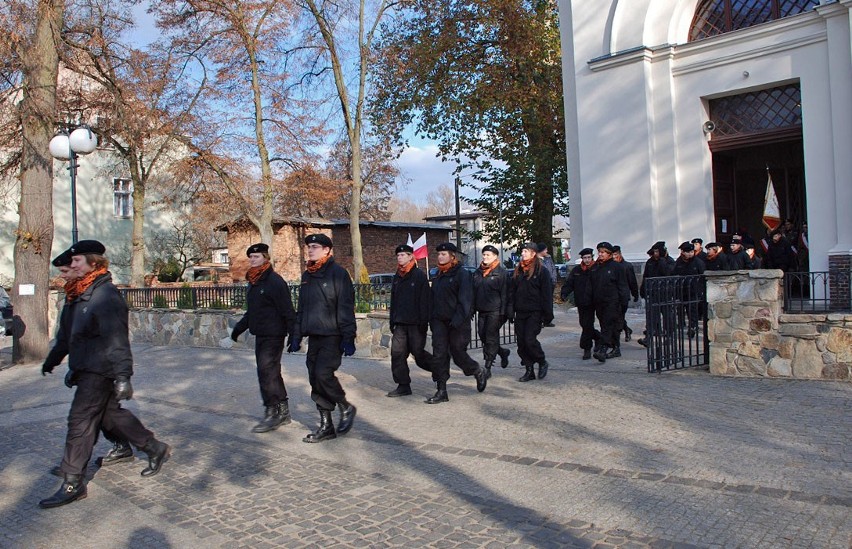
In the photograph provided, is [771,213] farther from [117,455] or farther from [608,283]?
[117,455]

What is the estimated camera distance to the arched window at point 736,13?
15.7 m

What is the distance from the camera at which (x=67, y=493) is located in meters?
5.09

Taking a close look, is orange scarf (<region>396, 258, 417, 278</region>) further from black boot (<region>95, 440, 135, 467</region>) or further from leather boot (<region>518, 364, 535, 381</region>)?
black boot (<region>95, 440, 135, 467</region>)

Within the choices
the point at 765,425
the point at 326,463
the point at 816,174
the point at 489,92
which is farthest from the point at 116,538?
the point at 489,92

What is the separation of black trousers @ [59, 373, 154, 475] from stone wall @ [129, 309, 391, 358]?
6.99 meters

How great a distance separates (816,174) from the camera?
48.4 ft

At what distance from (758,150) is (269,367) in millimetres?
16749

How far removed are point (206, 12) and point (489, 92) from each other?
987 cm

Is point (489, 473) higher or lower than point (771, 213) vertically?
lower

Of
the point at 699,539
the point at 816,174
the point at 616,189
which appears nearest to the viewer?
the point at 699,539

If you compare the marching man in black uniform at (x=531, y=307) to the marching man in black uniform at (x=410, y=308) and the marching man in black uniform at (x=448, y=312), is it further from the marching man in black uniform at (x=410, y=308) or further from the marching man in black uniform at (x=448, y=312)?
the marching man in black uniform at (x=410, y=308)

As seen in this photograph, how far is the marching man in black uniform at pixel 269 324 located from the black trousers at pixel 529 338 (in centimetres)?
327

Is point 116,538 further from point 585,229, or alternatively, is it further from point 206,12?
point 206,12

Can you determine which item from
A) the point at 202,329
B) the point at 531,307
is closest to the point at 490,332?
the point at 531,307
